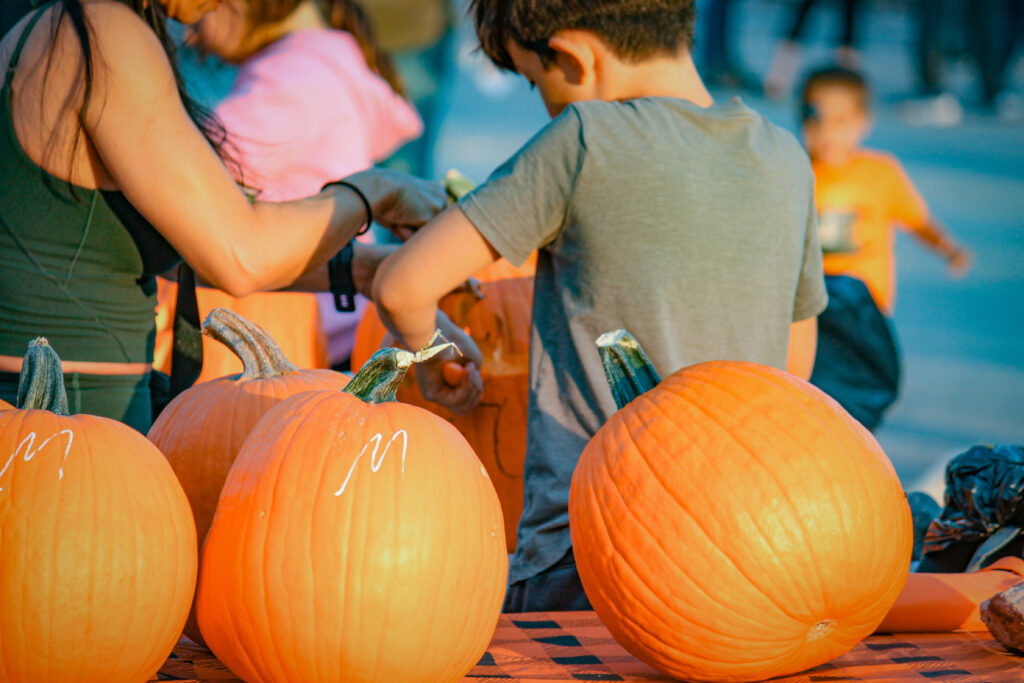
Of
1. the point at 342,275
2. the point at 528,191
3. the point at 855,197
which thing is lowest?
the point at 855,197

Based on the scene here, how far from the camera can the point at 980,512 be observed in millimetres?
1938

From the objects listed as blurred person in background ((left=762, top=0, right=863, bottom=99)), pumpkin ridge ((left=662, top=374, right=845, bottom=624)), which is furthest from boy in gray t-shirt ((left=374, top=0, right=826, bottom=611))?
blurred person in background ((left=762, top=0, right=863, bottom=99))

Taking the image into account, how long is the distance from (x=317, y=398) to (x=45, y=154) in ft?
2.16

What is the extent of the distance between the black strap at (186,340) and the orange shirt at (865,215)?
3443 mm

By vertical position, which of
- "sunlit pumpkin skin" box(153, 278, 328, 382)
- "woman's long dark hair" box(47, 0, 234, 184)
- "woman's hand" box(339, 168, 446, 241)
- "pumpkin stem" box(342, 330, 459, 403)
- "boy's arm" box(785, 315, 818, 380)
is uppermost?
"woman's long dark hair" box(47, 0, 234, 184)

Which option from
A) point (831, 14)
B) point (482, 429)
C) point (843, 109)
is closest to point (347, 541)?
point (482, 429)

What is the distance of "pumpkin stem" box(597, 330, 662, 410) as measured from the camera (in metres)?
1.46

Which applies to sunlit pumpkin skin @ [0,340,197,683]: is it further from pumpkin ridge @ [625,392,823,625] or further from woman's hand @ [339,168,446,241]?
woman's hand @ [339,168,446,241]

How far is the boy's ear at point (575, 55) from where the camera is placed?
184cm

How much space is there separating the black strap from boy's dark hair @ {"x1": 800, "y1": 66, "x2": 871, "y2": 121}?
Result: 420 centimetres

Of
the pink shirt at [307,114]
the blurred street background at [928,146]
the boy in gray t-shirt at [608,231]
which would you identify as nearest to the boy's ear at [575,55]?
the boy in gray t-shirt at [608,231]

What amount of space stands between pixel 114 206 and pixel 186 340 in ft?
1.24

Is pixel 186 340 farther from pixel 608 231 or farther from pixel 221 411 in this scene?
pixel 608 231

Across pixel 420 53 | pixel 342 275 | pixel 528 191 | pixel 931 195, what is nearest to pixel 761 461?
pixel 528 191
